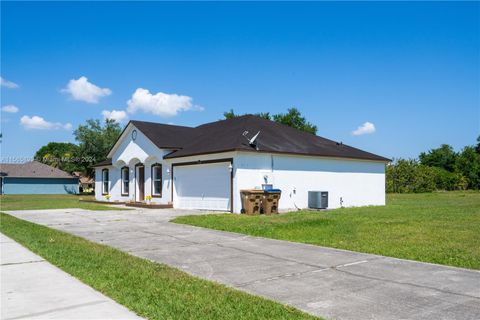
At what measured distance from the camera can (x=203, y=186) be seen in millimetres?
20781

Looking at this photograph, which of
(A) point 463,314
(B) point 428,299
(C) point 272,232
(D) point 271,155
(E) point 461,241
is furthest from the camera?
(D) point 271,155

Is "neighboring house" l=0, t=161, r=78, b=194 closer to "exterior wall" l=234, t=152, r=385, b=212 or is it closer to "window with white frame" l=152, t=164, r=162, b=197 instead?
"window with white frame" l=152, t=164, r=162, b=197

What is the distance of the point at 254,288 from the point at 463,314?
2582mm

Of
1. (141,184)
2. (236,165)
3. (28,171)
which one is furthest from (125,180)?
(28,171)

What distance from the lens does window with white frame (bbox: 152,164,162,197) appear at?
2434 cm

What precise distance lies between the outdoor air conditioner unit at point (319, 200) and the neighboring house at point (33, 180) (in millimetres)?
45797

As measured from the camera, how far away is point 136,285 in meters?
5.74

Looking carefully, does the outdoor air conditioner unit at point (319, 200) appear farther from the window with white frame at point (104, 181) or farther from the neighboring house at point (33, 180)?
the neighboring house at point (33, 180)

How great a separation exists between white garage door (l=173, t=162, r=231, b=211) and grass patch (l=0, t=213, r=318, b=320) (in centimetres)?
1086

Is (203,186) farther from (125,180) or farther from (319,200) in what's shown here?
(125,180)

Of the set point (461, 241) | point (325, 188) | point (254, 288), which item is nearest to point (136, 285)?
point (254, 288)

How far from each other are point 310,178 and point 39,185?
4618 centimetres

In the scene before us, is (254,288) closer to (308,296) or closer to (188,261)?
(308,296)

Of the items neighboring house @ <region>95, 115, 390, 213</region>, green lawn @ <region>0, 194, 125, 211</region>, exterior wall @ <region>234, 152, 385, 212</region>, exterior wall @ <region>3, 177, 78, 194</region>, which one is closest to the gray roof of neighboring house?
exterior wall @ <region>3, 177, 78, 194</region>
